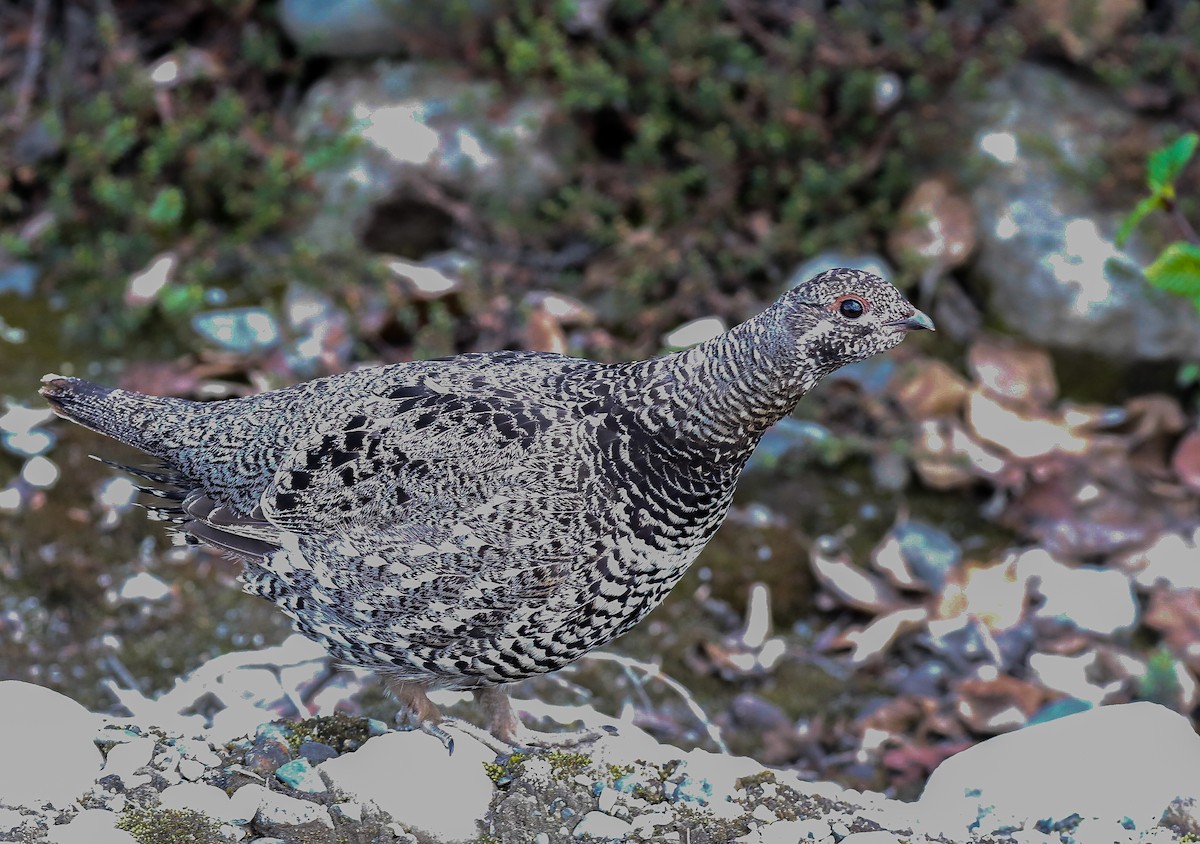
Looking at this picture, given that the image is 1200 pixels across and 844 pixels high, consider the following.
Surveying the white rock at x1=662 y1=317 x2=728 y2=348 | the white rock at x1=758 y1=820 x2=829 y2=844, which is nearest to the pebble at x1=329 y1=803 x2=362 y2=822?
the white rock at x1=758 y1=820 x2=829 y2=844

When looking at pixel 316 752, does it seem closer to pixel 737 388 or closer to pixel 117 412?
pixel 117 412

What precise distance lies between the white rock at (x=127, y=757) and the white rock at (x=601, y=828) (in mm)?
966

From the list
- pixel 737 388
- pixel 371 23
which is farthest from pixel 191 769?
pixel 371 23

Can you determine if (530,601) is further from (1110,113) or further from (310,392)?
(1110,113)

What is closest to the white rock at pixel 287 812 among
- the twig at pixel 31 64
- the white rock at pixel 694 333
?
the white rock at pixel 694 333

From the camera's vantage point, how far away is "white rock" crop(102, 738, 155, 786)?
10.3 ft

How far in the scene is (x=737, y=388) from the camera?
126 inches

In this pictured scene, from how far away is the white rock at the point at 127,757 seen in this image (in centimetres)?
315

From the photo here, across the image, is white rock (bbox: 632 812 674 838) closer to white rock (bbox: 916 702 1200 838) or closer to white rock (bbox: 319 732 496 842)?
white rock (bbox: 319 732 496 842)

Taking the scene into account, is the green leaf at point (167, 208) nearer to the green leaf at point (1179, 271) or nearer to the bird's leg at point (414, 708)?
the bird's leg at point (414, 708)

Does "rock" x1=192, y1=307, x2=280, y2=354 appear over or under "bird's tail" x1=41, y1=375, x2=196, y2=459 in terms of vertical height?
under

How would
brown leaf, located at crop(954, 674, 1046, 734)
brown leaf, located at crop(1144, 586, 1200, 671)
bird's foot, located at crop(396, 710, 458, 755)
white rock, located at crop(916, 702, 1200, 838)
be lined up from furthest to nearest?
brown leaf, located at crop(1144, 586, 1200, 671) → brown leaf, located at crop(954, 674, 1046, 734) → bird's foot, located at crop(396, 710, 458, 755) → white rock, located at crop(916, 702, 1200, 838)

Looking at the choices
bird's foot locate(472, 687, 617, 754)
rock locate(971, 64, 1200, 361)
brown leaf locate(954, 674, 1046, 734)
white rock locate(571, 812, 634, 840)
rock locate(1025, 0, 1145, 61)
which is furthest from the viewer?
rock locate(1025, 0, 1145, 61)

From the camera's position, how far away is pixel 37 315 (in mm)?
5836
